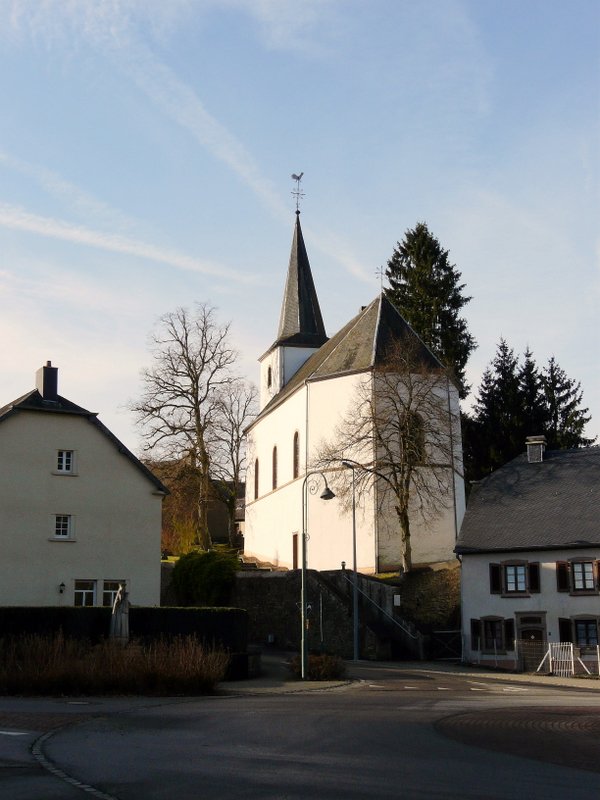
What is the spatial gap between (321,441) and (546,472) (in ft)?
40.0

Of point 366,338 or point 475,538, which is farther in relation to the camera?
point 366,338

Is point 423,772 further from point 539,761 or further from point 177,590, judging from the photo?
point 177,590

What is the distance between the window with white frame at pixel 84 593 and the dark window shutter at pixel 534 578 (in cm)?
1489

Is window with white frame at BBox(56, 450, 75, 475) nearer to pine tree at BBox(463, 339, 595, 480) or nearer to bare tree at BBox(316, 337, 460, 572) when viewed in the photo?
bare tree at BBox(316, 337, 460, 572)

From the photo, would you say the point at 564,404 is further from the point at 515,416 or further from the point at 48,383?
the point at 48,383

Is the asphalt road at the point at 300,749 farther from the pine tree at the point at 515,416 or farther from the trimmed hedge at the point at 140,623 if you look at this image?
the pine tree at the point at 515,416

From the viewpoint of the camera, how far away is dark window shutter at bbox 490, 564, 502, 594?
116 ft

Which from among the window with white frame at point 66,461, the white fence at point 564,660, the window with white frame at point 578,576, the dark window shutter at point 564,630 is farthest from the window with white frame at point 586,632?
the window with white frame at point 66,461

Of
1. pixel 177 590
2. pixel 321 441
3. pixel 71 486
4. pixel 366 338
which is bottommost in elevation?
pixel 177 590

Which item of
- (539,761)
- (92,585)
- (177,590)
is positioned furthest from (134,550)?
(539,761)

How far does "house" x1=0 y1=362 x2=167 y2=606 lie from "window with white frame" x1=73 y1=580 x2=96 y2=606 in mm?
32

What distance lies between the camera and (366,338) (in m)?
48.0

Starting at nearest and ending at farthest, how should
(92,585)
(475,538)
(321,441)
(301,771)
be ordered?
(301,771), (92,585), (475,538), (321,441)

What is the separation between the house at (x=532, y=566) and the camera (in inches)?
1319
